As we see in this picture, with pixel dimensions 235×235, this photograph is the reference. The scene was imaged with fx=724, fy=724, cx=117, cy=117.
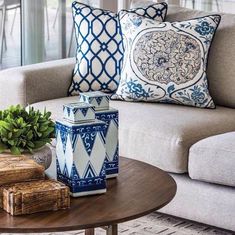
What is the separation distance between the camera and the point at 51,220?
2.02 metres

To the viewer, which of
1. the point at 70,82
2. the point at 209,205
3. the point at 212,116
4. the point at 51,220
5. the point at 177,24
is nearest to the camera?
the point at 51,220

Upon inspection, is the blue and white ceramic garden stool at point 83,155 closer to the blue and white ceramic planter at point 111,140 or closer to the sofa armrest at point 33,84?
the blue and white ceramic planter at point 111,140

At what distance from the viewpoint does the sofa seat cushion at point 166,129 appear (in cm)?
308

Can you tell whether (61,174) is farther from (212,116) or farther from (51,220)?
(212,116)

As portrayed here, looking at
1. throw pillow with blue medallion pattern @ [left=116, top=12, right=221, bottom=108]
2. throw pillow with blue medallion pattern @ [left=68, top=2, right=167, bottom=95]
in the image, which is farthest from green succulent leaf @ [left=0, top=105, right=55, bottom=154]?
throw pillow with blue medallion pattern @ [left=68, top=2, right=167, bottom=95]

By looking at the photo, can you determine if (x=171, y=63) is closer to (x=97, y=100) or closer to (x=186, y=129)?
(x=186, y=129)

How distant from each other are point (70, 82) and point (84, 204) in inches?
69.5

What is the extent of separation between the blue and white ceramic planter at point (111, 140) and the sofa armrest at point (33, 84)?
132 centimetres

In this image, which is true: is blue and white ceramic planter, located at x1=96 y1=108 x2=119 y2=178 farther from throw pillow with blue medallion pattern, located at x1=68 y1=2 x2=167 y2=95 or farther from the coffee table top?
throw pillow with blue medallion pattern, located at x1=68 y1=2 x2=167 y2=95

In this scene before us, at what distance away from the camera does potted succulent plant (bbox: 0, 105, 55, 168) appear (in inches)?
89.4

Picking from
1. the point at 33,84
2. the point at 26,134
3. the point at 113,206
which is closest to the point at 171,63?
the point at 33,84

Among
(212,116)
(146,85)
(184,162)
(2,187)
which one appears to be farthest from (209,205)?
(2,187)

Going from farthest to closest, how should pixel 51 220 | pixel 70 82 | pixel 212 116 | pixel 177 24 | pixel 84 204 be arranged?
1. pixel 70 82
2. pixel 177 24
3. pixel 212 116
4. pixel 84 204
5. pixel 51 220

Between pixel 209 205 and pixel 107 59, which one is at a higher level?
pixel 107 59
